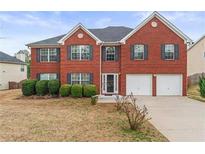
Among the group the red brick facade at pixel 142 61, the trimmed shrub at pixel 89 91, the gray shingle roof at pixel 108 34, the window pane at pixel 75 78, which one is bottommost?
the trimmed shrub at pixel 89 91

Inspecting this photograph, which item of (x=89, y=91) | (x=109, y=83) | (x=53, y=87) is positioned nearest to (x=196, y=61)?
(x=109, y=83)

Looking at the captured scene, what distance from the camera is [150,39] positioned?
24016 millimetres

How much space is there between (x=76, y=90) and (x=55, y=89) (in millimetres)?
2289

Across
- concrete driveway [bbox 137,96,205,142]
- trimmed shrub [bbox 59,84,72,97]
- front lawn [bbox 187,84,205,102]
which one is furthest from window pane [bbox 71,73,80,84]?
concrete driveway [bbox 137,96,205,142]

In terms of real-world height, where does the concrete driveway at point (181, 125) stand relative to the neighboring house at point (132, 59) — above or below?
below

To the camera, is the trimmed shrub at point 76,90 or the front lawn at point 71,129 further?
the trimmed shrub at point 76,90

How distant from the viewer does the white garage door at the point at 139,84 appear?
24.3 m

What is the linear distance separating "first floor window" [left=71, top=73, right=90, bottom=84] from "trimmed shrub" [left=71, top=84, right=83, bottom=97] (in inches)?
78.1

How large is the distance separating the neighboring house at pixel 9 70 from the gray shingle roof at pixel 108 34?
9261 mm

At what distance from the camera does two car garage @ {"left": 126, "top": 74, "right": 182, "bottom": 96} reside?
2430 centimetres

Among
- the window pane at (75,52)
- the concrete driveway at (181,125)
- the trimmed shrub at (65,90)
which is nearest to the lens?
the concrete driveway at (181,125)

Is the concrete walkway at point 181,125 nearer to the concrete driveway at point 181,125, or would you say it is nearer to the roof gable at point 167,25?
the concrete driveway at point 181,125

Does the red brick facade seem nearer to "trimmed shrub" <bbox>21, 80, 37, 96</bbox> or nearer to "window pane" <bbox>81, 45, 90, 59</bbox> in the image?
"window pane" <bbox>81, 45, 90, 59</bbox>

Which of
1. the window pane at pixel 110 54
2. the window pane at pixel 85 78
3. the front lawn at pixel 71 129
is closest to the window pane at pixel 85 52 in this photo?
the window pane at pixel 85 78
